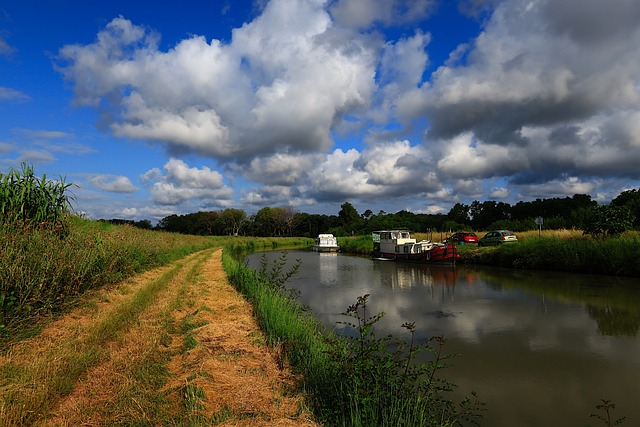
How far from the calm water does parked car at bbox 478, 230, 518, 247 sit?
31.8ft

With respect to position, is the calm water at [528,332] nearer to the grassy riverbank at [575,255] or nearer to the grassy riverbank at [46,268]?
the grassy riverbank at [575,255]

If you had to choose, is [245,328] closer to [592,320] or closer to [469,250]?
[592,320]

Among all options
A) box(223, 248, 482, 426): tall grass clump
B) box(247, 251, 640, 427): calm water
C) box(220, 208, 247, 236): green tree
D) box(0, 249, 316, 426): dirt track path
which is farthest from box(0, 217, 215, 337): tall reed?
box(220, 208, 247, 236): green tree

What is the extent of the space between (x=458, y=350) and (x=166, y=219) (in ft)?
338

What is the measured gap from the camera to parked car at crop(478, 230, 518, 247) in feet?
95.0

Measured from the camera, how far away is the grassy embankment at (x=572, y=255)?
18203mm

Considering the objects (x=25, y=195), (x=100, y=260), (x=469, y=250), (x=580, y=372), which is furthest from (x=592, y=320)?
(x=469, y=250)

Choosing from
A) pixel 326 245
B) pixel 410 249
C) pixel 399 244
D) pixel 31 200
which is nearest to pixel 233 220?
pixel 326 245

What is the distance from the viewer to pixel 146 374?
4.74 meters

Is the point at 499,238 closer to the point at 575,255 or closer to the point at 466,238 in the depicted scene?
the point at 466,238

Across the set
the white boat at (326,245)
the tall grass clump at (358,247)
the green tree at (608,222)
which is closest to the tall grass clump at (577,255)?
the green tree at (608,222)

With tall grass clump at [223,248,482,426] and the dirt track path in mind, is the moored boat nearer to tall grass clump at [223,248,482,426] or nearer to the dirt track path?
tall grass clump at [223,248,482,426]

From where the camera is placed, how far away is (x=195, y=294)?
10.7 metres

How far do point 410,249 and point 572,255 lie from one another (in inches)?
518
